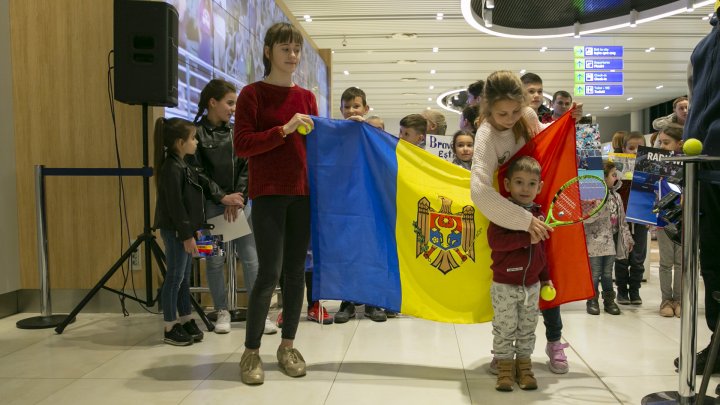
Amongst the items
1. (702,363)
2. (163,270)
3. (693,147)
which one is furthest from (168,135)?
(702,363)

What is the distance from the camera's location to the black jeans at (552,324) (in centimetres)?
277

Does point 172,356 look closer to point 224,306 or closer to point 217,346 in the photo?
point 217,346

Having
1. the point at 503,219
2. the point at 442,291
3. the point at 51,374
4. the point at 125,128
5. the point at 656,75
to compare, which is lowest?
the point at 51,374

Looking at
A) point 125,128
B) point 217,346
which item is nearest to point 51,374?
point 217,346

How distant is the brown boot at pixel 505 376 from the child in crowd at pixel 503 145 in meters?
0.21

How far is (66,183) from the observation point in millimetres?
4262

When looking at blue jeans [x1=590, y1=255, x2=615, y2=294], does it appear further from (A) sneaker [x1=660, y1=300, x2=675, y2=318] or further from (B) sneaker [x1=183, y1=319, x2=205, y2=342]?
(B) sneaker [x1=183, y1=319, x2=205, y2=342]

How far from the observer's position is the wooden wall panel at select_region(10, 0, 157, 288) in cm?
420

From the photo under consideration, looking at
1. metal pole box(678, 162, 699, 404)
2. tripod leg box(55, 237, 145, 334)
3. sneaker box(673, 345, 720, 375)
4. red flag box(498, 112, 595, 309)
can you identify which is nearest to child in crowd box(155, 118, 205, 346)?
tripod leg box(55, 237, 145, 334)

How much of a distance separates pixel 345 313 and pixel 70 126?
2448 mm

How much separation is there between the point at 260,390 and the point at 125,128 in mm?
2479

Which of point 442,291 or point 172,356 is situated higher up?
point 442,291

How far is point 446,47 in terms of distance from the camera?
12.4 meters

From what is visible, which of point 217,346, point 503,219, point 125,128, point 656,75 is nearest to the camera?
point 503,219
